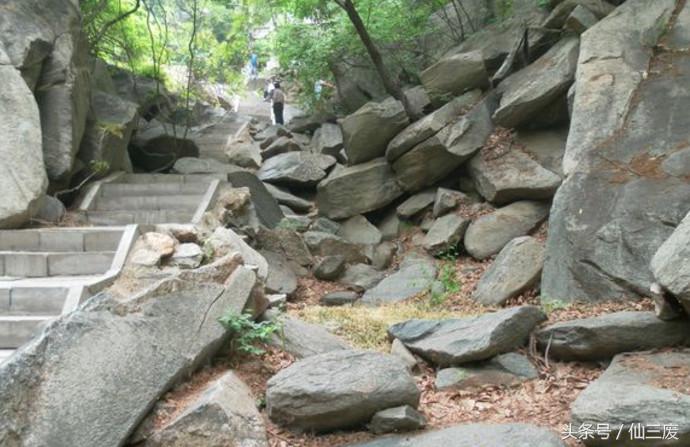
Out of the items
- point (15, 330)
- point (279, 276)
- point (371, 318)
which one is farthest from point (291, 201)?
point (15, 330)

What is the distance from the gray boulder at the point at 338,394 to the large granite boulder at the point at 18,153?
4.69m

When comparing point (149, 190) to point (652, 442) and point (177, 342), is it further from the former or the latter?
point (652, 442)

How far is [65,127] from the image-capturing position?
9359 mm

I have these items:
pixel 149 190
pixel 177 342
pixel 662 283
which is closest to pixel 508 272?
pixel 662 283

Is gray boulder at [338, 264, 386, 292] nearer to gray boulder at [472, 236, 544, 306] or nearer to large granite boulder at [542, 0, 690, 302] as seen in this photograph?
gray boulder at [472, 236, 544, 306]

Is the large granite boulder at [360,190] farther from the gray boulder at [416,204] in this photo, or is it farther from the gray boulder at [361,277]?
the gray boulder at [361,277]

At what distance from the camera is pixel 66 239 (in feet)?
25.1

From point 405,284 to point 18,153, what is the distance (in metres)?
5.46

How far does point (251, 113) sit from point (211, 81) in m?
10.2

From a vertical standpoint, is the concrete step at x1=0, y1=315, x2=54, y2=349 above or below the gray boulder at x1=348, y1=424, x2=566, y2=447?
above

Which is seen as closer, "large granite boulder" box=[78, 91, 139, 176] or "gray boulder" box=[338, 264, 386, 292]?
"gray boulder" box=[338, 264, 386, 292]

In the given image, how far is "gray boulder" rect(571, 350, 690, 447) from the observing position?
3732 millimetres

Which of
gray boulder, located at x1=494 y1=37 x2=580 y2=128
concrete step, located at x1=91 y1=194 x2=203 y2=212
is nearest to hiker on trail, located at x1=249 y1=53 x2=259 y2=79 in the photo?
concrete step, located at x1=91 y1=194 x2=203 y2=212

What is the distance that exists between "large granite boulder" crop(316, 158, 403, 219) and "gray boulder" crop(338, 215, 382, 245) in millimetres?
160
